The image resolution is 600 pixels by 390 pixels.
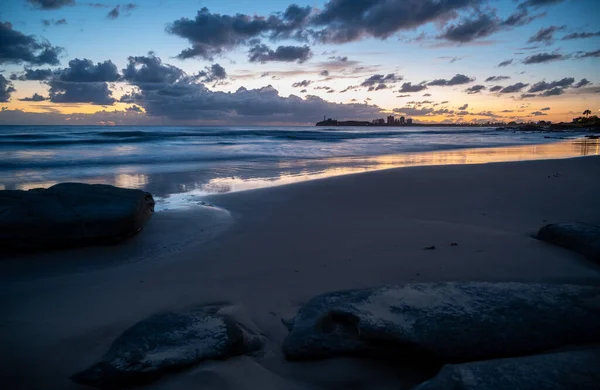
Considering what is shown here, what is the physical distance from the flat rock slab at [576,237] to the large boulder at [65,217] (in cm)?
458

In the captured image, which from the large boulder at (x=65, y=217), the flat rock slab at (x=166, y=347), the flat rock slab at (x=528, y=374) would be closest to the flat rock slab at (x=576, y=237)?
the flat rock slab at (x=528, y=374)

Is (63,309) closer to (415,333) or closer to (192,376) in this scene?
(192,376)

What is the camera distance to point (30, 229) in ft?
11.8

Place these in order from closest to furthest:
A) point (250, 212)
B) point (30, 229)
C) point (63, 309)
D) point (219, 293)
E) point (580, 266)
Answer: point (63, 309) < point (219, 293) < point (580, 266) < point (30, 229) < point (250, 212)

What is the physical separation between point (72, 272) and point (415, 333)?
3.06 meters

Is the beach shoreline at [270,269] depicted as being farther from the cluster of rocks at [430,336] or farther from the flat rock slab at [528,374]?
the flat rock slab at [528,374]

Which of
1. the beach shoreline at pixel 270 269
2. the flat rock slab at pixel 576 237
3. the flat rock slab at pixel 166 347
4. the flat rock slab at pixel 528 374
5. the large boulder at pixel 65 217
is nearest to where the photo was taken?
the flat rock slab at pixel 528 374

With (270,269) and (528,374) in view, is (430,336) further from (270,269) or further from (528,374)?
(270,269)

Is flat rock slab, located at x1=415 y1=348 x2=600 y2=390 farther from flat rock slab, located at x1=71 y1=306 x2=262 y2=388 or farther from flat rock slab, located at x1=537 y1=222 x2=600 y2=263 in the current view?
flat rock slab, located at x1=537 y1=222 x2=600 y2=263

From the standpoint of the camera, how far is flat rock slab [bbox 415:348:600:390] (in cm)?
136

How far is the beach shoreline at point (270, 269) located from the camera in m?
1.87

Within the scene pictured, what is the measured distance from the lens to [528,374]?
4.64 ft

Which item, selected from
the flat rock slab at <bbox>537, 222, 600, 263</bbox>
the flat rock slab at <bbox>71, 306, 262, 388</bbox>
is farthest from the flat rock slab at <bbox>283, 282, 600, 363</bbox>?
the flat rock slab at <bbox>537, 222, 600, 263</bbox>

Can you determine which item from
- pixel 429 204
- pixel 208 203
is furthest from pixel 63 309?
pixel 429 204
